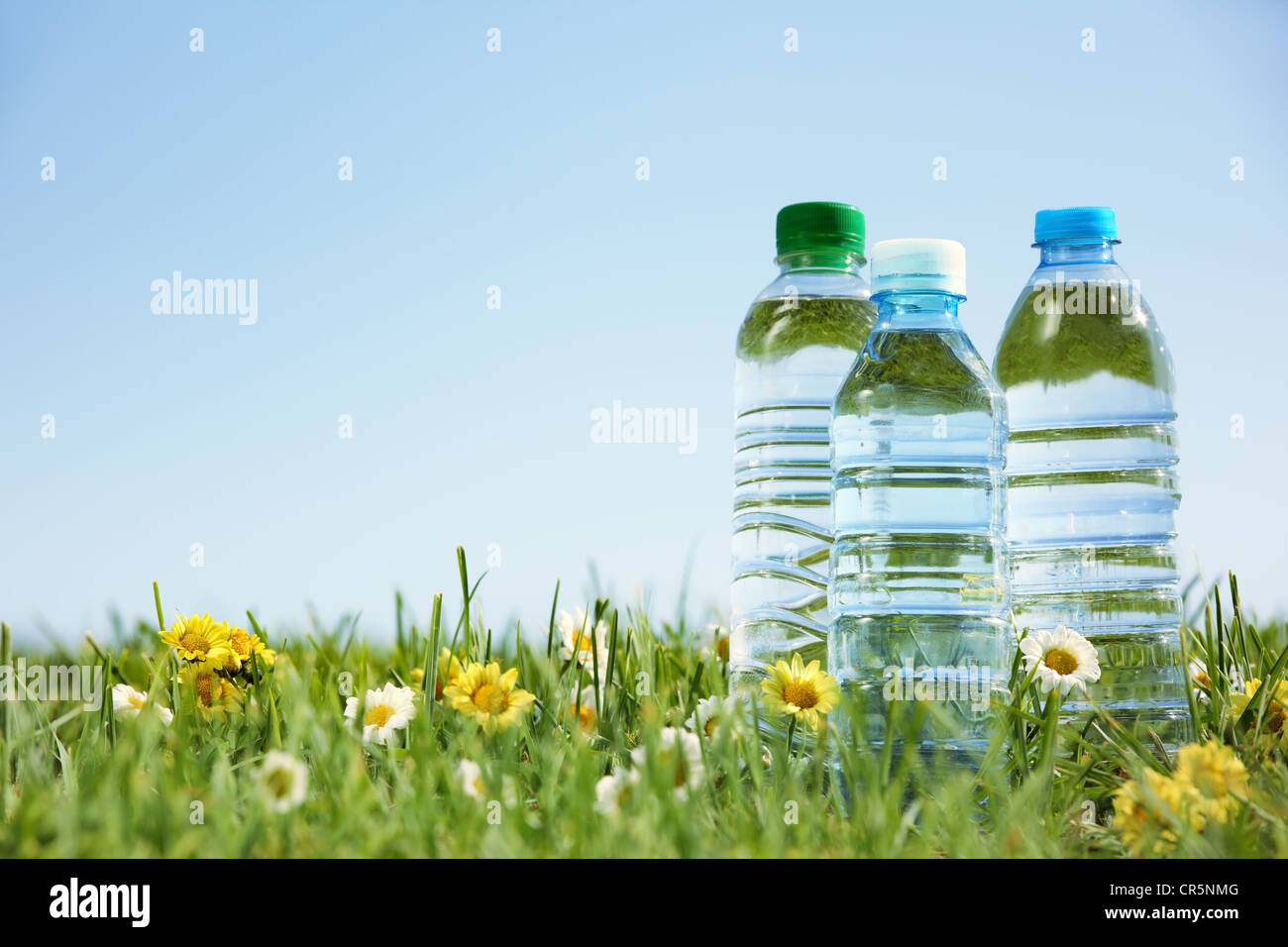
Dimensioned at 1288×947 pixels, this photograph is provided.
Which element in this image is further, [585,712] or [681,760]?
[585,712]

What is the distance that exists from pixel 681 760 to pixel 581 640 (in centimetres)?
99

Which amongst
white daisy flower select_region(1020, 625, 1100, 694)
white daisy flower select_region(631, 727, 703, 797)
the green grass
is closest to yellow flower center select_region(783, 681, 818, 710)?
the green grass

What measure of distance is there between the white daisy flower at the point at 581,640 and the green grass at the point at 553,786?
0.06 meters

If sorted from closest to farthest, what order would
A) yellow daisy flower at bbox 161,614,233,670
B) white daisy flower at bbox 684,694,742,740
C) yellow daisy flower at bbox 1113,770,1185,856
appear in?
yellow daisy flower at bbox 1113,770,1185,856 < white daisy flower at bbox 684,694,742,740 < yellow daisy flower at bbox 161,614,233,670

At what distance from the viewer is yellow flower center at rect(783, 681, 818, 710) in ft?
7.66

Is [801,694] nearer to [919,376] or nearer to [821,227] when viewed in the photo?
[919,376]

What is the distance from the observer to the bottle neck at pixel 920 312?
98.7 inches

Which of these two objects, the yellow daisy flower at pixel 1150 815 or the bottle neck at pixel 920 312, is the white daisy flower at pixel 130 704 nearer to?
the bottle neck at pixel 920 312

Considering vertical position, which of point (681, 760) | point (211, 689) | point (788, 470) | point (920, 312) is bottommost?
point (681, 760)

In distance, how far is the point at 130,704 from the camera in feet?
8.39

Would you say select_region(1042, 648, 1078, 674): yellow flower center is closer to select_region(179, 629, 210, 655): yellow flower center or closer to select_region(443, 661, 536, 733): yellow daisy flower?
select_region(443, 661, 536, 733): yellow daisy flower

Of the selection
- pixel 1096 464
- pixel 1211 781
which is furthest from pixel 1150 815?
pixel 1096 464

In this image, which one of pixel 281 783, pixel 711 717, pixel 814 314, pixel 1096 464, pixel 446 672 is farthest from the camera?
pixel 1096 464

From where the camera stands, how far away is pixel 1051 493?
10.2 ft
